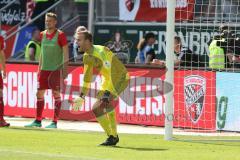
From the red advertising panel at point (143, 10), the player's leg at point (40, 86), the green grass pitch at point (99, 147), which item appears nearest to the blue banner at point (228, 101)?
the green grass pitch at point (99, 147)

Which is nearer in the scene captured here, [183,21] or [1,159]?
[1,159]

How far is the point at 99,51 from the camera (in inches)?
540

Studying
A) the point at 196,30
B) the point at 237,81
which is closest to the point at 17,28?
the point at 196,30

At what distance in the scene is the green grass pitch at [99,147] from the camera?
40.4 ft

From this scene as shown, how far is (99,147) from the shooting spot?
13.6 metres

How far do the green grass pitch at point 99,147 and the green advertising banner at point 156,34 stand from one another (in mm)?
5375

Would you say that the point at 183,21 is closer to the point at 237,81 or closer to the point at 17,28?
the point at 237,81

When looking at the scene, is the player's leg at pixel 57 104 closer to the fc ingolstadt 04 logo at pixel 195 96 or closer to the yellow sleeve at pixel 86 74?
the fc ingolstadt 04 logo at pixel 195 96

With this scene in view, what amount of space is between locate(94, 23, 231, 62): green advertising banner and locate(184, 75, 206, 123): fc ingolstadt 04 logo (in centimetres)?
285

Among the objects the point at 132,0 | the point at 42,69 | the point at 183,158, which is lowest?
the point at 183,158

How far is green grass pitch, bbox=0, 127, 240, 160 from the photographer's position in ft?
40.4

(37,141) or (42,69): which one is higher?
(42,69)

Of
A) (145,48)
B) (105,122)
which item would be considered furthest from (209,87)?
(145,48)

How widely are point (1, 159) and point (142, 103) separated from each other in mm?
6733
